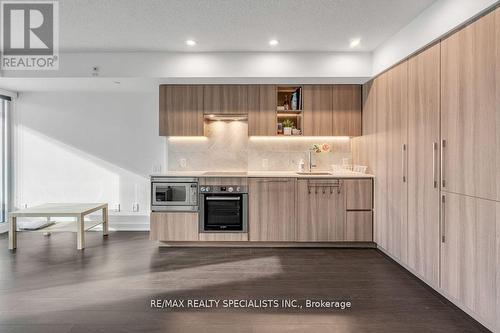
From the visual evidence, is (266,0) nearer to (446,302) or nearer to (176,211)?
(176,211)

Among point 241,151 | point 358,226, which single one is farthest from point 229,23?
point 358,226

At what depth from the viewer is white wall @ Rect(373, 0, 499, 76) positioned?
7.52 feet

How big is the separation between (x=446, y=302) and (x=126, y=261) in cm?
332

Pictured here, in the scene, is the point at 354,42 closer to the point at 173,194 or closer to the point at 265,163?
the point at 265,163

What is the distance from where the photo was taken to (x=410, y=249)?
3162 millimetres

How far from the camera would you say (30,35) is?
3.50m

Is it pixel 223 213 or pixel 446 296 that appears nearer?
pixel 446 296

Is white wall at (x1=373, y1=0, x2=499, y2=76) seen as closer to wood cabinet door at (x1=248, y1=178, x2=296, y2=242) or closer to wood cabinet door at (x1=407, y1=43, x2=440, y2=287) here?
wood cabinet door at (x1=407, y1=43, x2=440, y2=287)

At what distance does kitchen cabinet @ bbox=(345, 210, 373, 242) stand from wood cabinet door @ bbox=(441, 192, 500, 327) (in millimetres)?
1445

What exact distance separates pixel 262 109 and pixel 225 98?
1.84 feet

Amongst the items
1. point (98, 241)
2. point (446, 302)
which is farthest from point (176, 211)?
point (446, 302)

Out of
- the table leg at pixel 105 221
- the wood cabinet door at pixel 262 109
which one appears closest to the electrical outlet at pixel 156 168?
the table leg at pixel 105 221

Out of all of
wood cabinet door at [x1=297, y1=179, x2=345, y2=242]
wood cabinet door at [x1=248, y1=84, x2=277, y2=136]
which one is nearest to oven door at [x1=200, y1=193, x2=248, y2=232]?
wood cabinet door at [x1=297, y1=179, x2=345, y2=242]

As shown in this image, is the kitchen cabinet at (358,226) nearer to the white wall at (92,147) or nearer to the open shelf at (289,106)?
the open shelf at (289,106)
